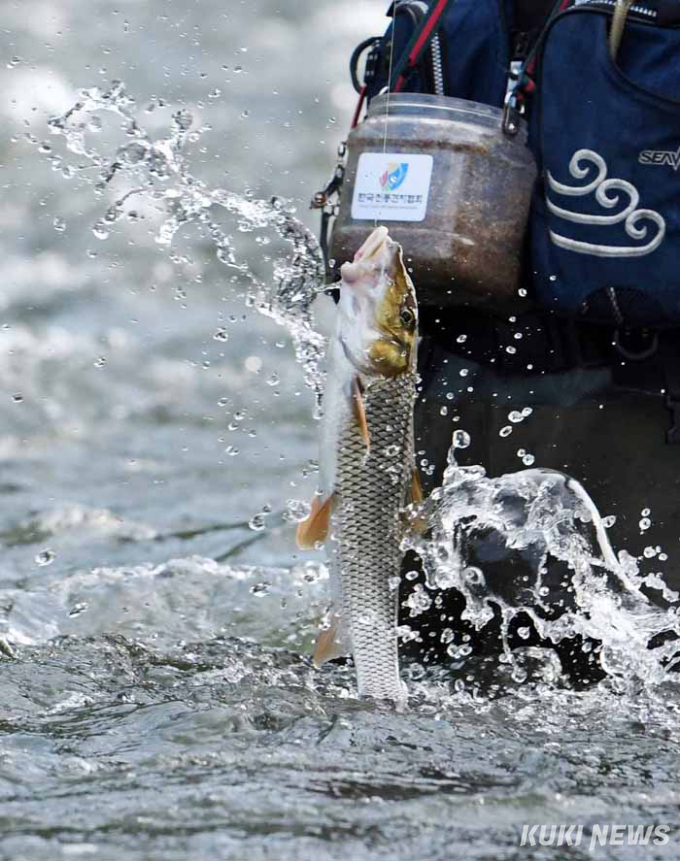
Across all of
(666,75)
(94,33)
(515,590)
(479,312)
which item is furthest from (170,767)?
(94,33)

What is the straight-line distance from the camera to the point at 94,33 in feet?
35.8

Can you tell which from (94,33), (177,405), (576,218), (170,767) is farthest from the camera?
(94,33)

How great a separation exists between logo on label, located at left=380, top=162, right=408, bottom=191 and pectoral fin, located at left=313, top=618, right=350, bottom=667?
105 cm

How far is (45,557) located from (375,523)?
317 cm

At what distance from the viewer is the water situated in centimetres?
281

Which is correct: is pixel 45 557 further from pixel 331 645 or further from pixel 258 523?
pixel 331 645

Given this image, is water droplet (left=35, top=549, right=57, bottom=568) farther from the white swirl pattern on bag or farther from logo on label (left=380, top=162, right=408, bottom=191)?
the white swirl pattern on bag

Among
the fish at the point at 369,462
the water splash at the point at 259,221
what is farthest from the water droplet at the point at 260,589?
the fish at the point at 369,462

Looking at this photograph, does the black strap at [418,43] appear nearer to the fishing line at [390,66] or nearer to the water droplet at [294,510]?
the fishing line at [390,66]

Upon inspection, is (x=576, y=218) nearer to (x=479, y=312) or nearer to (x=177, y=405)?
(x=479, y=312)

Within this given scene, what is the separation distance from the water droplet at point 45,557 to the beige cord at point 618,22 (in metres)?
3.45

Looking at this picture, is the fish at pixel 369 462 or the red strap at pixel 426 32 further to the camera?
the red strap at pixel 426 32

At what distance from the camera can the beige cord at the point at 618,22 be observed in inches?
137

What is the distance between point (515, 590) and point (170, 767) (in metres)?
1.23
